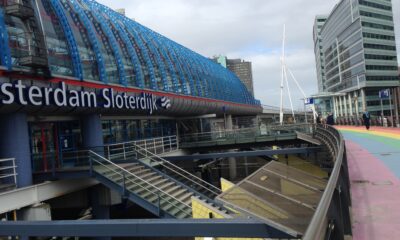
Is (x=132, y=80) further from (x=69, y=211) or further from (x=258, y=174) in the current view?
(x=258, y=174)

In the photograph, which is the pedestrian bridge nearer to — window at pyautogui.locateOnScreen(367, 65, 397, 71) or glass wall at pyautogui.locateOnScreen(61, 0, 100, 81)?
glass wall at pyautogui.locateOnScreen(61, 0, 100, 81)

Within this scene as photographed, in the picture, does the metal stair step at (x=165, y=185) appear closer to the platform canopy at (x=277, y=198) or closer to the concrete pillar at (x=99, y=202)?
the concrete pillar at (x=99, y=202)

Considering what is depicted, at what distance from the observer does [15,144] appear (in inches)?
603

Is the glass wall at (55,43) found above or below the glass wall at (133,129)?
above

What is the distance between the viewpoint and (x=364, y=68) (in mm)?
100688

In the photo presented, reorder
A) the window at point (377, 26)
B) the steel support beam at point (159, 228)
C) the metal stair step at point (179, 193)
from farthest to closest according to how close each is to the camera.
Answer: the window at point (377, 26), the metal stair step at point (179, 193), the steel support beam at point (159, 228)

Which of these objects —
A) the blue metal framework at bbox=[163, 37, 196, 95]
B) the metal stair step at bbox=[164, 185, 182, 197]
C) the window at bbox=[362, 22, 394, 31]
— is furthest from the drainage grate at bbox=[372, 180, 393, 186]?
the window at bbox=[362, 22, 394, 31]

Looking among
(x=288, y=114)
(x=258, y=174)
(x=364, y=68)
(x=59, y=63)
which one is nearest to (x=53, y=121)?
(x=59, y=63)

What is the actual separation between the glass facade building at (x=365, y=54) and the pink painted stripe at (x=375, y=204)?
93.6m

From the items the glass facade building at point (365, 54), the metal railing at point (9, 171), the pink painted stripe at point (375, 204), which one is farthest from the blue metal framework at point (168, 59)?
the glass facade building at point (365, 54)

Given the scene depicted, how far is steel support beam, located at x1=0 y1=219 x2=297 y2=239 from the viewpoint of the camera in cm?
352

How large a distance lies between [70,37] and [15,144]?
611 centimetres

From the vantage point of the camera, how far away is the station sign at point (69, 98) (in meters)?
14.3

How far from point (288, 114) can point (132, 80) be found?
10343 cm
